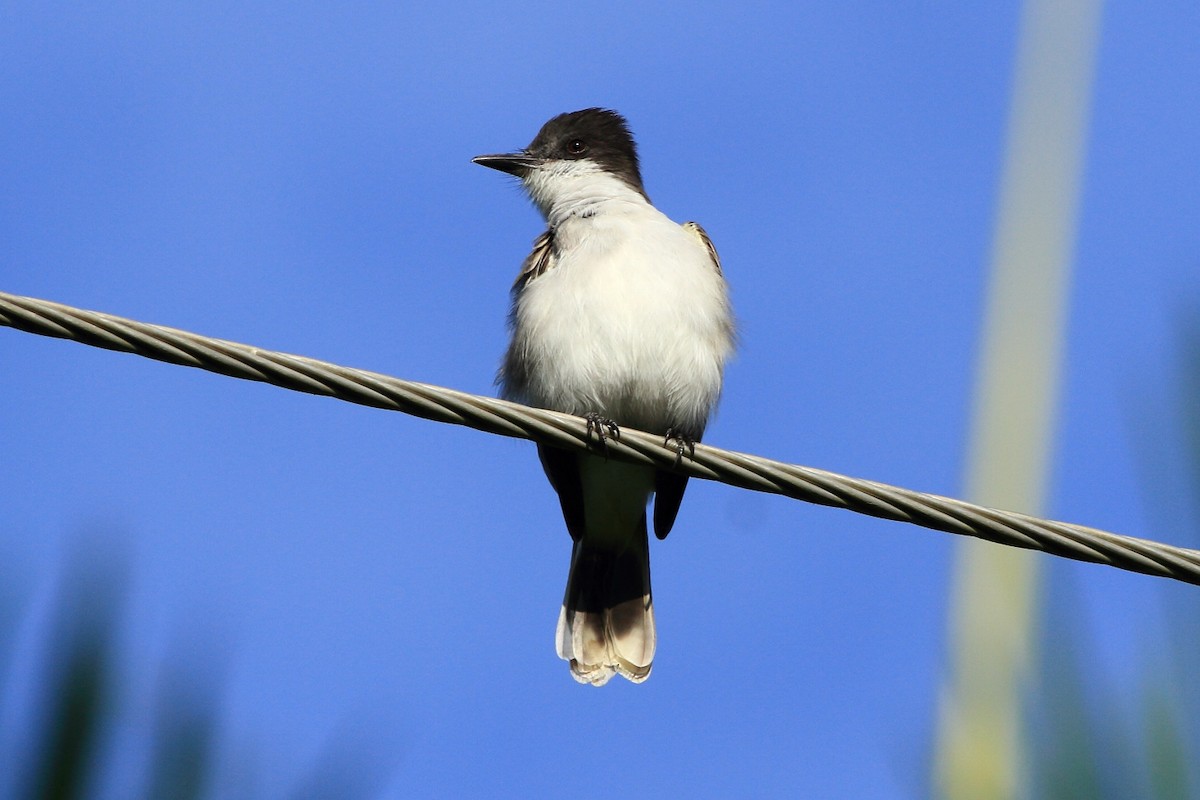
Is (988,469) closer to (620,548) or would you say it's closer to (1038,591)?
(1038,591)

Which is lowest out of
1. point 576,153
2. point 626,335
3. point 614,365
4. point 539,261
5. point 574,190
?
point 614,365

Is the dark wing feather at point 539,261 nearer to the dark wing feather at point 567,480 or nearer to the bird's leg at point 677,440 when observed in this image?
the dark wing feather at point 567,480

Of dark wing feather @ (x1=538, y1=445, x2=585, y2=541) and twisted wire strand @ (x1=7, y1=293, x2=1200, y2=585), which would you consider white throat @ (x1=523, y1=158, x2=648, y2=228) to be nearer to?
dark wing feather @ (x1=538, y1=445, x2=585, y2=541)

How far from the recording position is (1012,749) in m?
1.79

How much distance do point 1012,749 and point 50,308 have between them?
2.41m

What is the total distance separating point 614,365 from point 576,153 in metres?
2.26

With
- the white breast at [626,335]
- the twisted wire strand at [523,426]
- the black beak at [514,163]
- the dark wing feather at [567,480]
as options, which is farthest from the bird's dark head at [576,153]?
the twisted wire strand at [523,426]

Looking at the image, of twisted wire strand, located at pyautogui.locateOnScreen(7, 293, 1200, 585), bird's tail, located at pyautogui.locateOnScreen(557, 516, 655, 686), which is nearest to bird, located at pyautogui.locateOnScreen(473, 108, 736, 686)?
bird's tail, located at pyautogui.locateOnScreen(557, 516, 655, 686)

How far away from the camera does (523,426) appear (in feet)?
12.6

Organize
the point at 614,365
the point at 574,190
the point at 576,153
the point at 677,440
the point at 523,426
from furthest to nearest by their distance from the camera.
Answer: the point at 576,153
the point at 574,190
the point at 614,365
the point at 677,440
the point at 523,426

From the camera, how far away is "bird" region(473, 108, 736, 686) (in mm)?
6023

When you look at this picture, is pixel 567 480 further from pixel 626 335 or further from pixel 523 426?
pixel 523 426

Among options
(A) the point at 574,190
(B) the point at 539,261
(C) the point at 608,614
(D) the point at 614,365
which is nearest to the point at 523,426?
(D) the point at 614,365

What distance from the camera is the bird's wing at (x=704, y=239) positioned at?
677 centimetres
